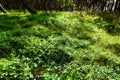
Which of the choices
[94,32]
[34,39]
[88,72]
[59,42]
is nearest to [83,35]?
[94,32]

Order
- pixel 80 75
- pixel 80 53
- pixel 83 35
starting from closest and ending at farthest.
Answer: pixel 80 75, pixel 80 53, pixel 83 35

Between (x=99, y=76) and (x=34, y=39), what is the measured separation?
9.90 feet

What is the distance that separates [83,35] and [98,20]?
3488 millimetres

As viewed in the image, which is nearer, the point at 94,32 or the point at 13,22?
the point at 13,22

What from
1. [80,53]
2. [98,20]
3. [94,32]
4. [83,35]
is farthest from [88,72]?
[98,20]

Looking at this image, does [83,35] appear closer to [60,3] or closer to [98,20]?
[98,20]

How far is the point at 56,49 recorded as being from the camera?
9.39 meters

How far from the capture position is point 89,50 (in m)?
9.91

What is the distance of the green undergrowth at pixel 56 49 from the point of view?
7.88 metres

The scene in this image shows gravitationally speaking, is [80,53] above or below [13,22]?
below

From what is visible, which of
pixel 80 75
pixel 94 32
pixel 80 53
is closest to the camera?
pixel 80 75

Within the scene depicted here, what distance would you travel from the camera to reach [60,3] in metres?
19.8

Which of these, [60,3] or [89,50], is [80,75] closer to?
[89,50]

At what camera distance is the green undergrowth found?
7.88 meters
